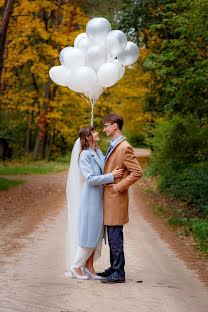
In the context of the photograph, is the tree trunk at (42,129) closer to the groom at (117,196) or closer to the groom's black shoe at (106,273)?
the groom at (117,196)

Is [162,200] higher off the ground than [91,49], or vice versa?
[91,49]

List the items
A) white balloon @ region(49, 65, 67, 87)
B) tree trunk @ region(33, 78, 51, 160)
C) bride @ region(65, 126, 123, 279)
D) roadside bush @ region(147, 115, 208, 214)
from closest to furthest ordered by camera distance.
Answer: bride @ region(65, 126, 123, 279) → white balloon @ region(49, 65, 67, 87) → roadside bush @ region(147, 115, 208, 214) → tree trunk @ region(33, 78, 51, 160)

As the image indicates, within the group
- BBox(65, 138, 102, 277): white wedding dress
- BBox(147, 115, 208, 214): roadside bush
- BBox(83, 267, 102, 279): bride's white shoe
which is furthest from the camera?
BBox(147, 115, 208, 214): roadside bush

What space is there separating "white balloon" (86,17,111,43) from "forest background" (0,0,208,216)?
151 inches

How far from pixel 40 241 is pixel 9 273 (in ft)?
7.72

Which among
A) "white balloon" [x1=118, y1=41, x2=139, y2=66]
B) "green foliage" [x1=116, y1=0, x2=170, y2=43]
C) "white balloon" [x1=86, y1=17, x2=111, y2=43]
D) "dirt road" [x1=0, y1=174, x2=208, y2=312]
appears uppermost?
"green foliage" [x1=116, y1=0, x2=170, y2=43]

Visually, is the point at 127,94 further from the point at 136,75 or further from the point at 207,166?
the point at 207,166

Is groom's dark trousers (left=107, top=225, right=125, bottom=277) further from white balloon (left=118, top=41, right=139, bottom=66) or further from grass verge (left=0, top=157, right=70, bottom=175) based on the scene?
grass verge (left=0, top=157, right=70, bottom=175)

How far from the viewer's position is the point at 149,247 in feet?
26.4

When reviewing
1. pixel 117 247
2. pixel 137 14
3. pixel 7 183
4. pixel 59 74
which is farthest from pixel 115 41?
pixel 7 183

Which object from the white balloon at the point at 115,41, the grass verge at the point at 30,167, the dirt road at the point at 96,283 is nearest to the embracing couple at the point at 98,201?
the dirt road at the point at 96,283

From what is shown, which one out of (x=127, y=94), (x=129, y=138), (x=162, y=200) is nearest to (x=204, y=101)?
(x=162, y=200)

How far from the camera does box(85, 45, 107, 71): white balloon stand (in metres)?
6.26

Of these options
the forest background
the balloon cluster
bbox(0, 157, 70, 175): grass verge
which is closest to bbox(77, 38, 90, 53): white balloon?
the balloon cluster
